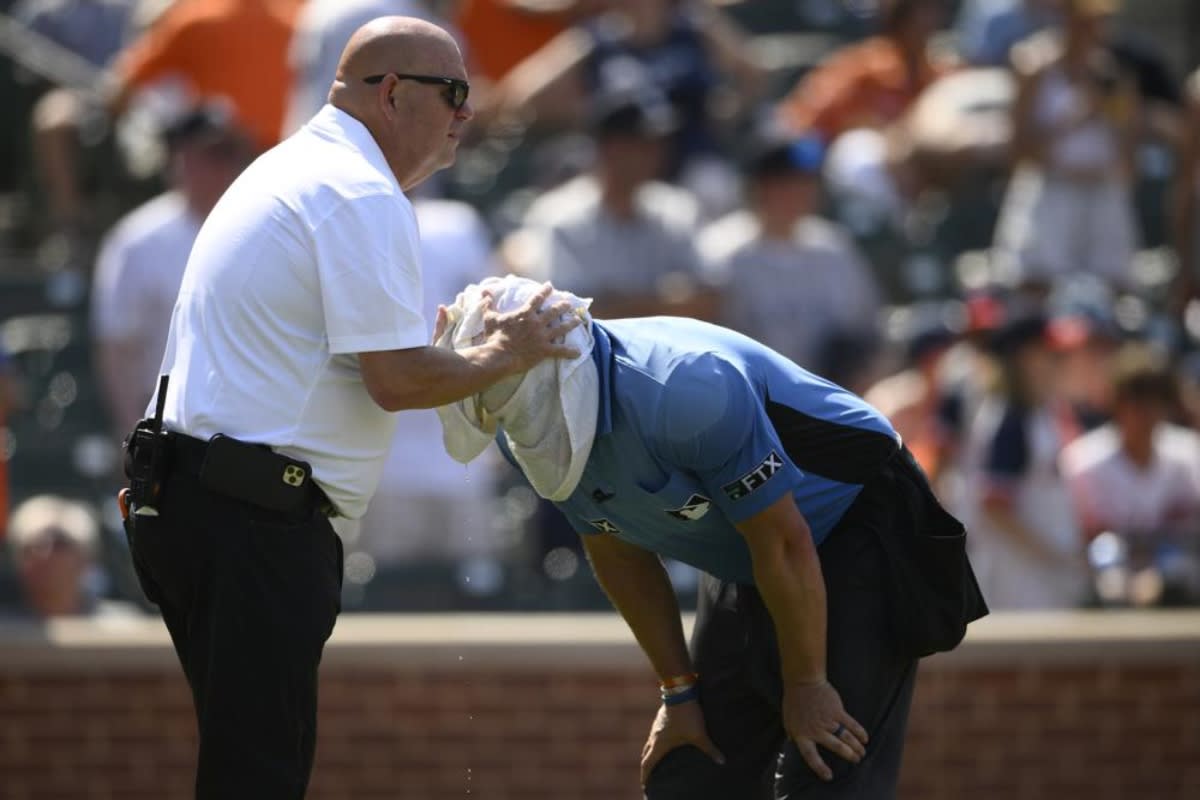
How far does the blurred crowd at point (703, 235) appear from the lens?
755 centimetres

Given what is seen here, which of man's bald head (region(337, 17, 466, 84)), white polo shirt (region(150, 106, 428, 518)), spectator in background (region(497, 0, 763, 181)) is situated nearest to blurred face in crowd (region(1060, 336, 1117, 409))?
spectator in background (region(497, 0, 763, 181))

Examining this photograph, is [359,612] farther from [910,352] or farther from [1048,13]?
[1048,13]

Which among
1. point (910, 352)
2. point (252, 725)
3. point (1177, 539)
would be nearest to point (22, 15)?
point (910, 352)

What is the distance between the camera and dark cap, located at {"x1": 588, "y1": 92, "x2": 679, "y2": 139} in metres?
Result: 7.86

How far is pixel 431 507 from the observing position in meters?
7.56

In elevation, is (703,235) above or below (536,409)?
below

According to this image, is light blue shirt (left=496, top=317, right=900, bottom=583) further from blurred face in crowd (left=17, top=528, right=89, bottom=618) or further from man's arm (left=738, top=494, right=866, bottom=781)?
blurred face in crowd (left=17, top=528, right=89, bottom=618)

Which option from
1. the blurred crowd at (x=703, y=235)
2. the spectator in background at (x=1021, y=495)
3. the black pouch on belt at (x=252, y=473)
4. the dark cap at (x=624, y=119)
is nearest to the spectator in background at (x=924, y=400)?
the blurred crowd at (x=703, y=235)

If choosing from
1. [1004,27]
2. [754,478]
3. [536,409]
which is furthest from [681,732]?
[1004,27]

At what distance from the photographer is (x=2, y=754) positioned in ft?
22.6

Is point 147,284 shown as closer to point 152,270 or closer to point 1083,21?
point 152,270

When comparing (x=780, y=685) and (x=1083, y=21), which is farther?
(x=1083, y=21)

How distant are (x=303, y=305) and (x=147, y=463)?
17.8 inches

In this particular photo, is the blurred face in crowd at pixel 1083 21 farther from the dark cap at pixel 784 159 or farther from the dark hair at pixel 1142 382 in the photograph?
the dark hair at pixel 1142 382
